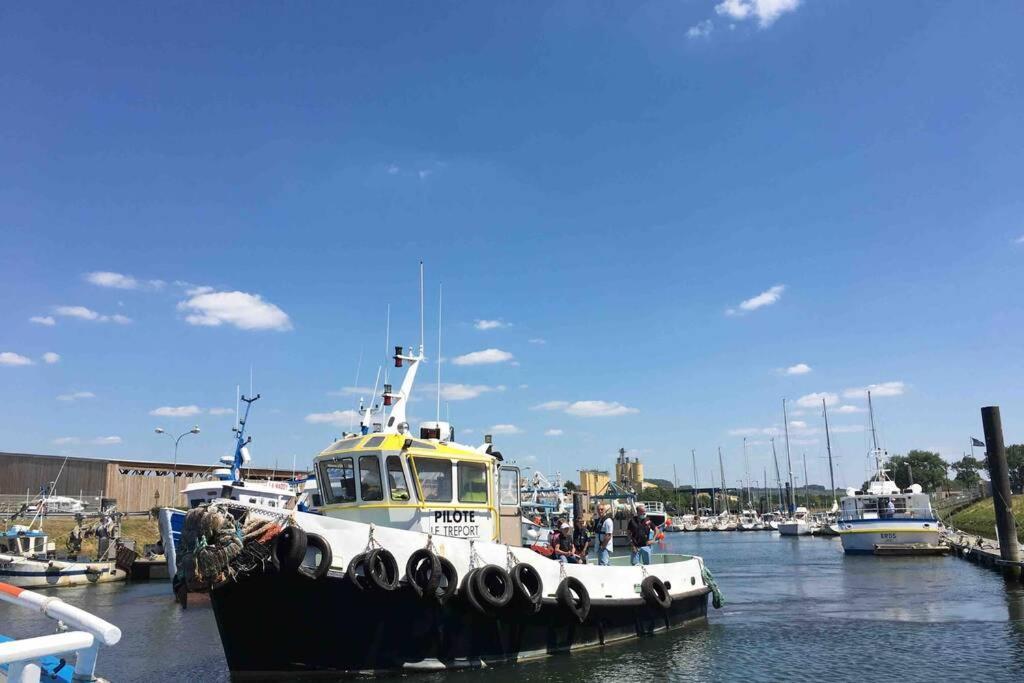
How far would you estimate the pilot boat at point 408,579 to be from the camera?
1075 cm

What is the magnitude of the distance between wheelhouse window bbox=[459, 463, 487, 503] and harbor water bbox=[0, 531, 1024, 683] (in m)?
2.99

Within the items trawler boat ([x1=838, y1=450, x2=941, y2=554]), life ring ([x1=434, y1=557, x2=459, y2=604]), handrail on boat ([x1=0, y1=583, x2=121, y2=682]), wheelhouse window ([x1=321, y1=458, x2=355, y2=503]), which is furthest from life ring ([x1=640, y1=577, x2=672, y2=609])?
trawler boat ([x1=838, y1=450, x2=941, y2=554])

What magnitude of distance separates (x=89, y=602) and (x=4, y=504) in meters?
27.4

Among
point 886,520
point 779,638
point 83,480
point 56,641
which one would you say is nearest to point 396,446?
point 56,641

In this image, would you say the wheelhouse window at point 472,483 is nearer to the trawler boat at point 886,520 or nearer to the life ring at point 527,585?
the life ring at point 527,585

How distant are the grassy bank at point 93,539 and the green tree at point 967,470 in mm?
101447

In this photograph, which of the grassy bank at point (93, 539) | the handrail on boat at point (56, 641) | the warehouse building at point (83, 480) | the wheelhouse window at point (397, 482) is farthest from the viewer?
the warehouse building at point (83, 480)

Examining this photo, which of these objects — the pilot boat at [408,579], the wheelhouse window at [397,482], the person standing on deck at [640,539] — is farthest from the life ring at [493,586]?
the person standing on deck at [640,539]

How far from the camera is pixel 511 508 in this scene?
48.9 ft

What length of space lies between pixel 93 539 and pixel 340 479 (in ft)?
111

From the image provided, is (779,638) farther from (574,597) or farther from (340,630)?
(340,630)

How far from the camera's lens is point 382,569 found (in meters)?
10.9

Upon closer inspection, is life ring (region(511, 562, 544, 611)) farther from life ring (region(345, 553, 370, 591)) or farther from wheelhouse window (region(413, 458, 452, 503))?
life ring (region(345, 553, 370, 591))

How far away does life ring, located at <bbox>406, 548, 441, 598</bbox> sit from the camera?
11.2 meters
